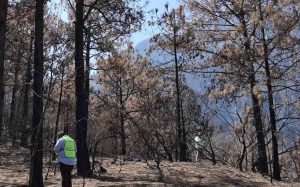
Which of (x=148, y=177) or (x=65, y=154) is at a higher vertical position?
(x=65, y=154)

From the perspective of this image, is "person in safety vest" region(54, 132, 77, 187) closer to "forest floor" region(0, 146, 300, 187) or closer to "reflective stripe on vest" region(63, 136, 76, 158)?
"reflective stripe on vest" region(63, 136, 76, 158)

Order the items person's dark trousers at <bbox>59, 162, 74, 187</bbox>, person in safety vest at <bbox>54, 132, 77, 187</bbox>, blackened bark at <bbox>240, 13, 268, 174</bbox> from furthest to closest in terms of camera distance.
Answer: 1. blackened bark at <bbox>240, 13, 268, 174</bbox>
2. person in safety vest at <bbox>54, 132, 77, 187</bbox>
3. person's dark trousers at <bbox>59, 162, 74, 187</bbox>

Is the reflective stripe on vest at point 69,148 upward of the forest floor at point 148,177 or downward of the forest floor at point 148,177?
upward

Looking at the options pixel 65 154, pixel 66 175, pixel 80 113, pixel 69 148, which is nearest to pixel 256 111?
pixel 80 113

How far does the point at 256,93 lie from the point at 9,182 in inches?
338

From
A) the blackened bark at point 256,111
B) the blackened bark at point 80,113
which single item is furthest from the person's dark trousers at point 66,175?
the blackened bark at point 256,111

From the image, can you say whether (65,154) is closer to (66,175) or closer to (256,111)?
(66,175)

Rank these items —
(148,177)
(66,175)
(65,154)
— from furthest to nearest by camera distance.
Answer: (148,177)
(65,154)
(66,175)

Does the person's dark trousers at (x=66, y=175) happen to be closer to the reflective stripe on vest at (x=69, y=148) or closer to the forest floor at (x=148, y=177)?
the reflective stripe on vest at (x=69, y=148)

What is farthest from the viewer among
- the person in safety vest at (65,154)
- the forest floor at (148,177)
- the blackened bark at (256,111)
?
the blackened bark at (256,111)

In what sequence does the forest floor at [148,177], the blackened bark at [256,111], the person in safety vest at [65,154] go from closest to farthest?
the person in safety vest at [65,154] → the forest floor at [148,177] → the blackened bark at [256,111]

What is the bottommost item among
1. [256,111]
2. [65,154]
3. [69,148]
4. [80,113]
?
[65,154]

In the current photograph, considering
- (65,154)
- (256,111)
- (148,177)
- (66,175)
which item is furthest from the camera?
(256,111)

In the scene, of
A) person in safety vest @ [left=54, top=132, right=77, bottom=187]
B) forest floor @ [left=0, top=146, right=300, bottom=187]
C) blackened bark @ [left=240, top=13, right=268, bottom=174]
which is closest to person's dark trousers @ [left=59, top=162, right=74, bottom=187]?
person in safety vest @ [left=54, top=132, right=77, bottom=187]
